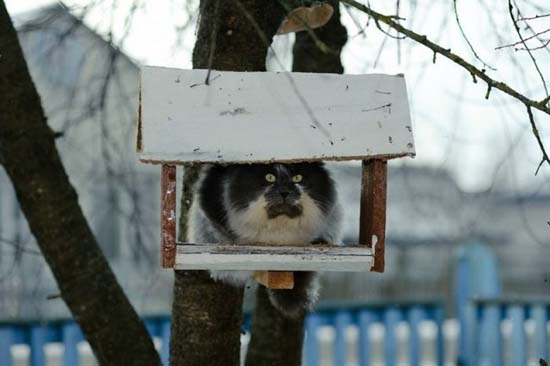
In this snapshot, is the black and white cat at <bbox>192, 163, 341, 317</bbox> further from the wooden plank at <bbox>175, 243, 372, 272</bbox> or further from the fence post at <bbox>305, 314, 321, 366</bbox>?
the fence post at <bbox>305, 314, 321, 366</bbox>

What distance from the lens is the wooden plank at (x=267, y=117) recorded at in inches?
74.9

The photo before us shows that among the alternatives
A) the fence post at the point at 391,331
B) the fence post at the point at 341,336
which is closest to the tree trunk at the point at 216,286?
the fence post at the point at 341,336

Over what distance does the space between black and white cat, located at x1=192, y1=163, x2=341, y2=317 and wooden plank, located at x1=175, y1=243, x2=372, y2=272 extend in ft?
0.32

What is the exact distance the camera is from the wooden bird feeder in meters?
1.89

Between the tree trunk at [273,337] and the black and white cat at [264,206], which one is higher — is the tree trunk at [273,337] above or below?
below

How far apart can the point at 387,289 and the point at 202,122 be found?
9.44m

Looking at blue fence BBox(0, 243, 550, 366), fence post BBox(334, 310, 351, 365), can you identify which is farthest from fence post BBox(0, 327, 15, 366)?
fence post BBox(334, 310, 351, 365)

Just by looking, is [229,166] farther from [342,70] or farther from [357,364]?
[357,364]

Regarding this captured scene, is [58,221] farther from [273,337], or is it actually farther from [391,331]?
[391,331]

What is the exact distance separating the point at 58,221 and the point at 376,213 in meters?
1.17

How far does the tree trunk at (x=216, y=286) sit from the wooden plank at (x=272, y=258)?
1.67 ft

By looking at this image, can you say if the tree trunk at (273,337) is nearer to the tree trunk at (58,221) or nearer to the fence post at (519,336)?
the tree trunk at (58,221)

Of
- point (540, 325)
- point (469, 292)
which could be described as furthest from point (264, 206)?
point (469, 292)

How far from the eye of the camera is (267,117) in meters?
1.96
